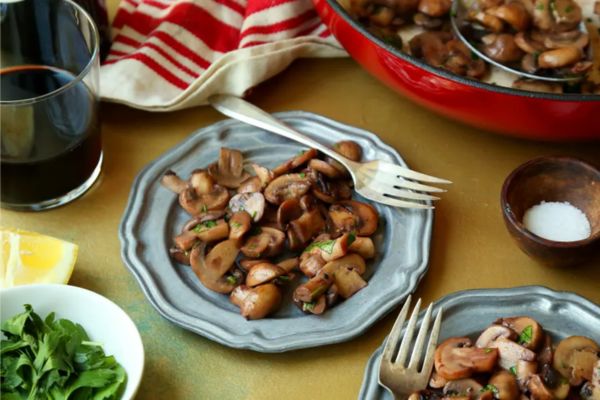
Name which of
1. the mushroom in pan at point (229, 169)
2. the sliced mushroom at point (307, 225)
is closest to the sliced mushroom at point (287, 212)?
the sliced mushroom at point (307, 225)

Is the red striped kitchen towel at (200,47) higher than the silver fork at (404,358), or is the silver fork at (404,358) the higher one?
the red striped kitchen towel at (200,47)

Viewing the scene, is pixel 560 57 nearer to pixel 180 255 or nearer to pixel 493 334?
pixel 493 334

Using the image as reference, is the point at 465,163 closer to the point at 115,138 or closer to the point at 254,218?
the point at 254,218

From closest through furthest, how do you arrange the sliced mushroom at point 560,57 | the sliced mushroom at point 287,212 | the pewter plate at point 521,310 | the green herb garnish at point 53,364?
the green herb garnish at point 53,364, the pewter plate at point 521,310, the sliced mushroom at point 287,212, the sliced mushroom at point 560,57

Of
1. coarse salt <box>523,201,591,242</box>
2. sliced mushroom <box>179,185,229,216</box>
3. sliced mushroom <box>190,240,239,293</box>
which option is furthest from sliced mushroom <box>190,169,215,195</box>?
coarse salt <box>523,201,591,242</box>

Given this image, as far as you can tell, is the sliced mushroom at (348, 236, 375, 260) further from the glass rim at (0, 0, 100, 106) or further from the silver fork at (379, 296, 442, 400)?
the glass rim at (0, 0, 100, 106)

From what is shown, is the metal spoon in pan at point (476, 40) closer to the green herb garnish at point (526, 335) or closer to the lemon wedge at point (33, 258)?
the green herb garnish at point (526, 335)

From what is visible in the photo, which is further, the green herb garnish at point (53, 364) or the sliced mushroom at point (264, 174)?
the sliced mushroom at point (264, 174)

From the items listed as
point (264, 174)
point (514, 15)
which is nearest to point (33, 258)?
point (264, 174)
